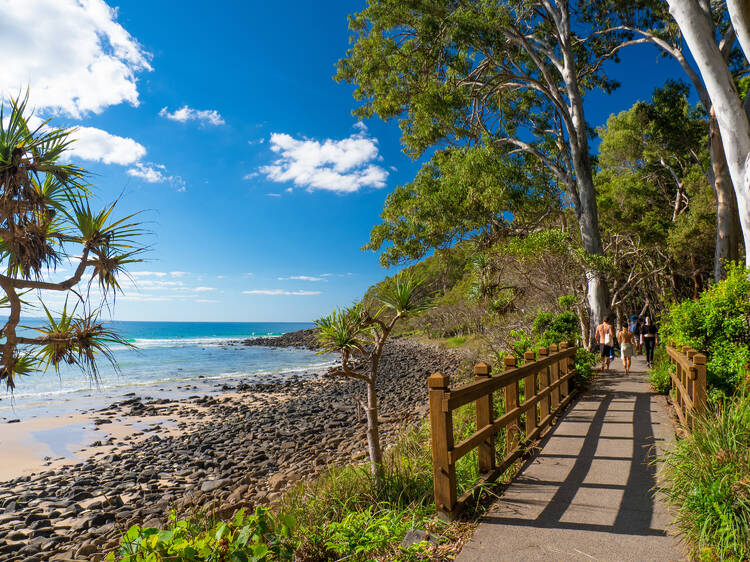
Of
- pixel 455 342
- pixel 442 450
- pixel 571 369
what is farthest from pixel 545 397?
pixel 455 342

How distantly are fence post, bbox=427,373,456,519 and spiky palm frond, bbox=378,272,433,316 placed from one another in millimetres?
1772

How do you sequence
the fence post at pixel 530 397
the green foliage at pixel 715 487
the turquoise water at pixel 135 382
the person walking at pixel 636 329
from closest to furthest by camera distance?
the green foliage at pixel 715 487, the fence post at pixel 530 397, the person walking at pixel 636 329, the turquoise water at pixel 135 382

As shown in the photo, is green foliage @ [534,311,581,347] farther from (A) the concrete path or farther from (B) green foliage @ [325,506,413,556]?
(B) green foliage @ [325,506,413,556]

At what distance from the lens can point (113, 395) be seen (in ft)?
73.5

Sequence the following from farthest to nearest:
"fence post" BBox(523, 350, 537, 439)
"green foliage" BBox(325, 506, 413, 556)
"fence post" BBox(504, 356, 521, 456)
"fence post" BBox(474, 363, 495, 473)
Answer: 1. "fence post" BBox(523, 350, 537, 439)
2. "fence post" BBox(504, 356, 521, 456)
3. "fence post" BBox(474, 363, 495, 473)
4. "green foliage" BBox(325, 506, 413, 556)

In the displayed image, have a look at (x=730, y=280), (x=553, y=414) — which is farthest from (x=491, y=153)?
(x=553, y=414)

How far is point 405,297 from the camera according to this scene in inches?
221

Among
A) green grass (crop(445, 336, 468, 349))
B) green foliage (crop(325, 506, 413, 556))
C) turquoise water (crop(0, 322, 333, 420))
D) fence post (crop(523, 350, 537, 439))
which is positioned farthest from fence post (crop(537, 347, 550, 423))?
green grass (crop(445, 336, 468, 349))

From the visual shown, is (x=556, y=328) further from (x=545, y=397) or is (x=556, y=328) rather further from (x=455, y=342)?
(x=455, y=342)

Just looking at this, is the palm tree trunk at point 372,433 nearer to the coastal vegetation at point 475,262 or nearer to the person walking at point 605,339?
the coastal vegetation at point 475,262

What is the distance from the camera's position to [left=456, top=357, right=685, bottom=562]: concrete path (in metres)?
3.32

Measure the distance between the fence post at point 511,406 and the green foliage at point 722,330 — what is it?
2.97 metres

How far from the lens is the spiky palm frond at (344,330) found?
5.78 m

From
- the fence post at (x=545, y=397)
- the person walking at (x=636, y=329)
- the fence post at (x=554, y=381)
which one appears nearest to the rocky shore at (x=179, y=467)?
the fence post at (x=545, y=397)
